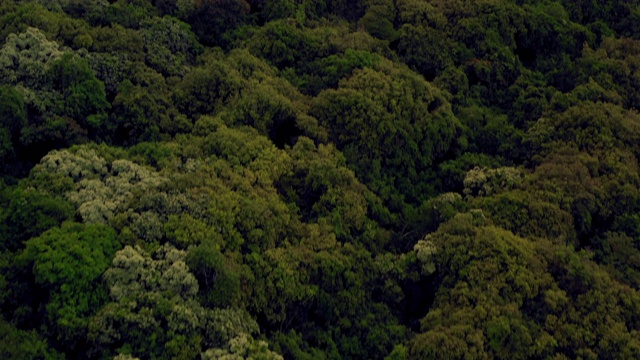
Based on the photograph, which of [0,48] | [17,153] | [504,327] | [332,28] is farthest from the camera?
[332,28]

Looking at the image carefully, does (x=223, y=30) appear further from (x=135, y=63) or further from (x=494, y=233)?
(x=494, y=233)

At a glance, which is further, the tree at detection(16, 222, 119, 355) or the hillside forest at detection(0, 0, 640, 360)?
the hillside forest at detection(0, 0, 640, 360)

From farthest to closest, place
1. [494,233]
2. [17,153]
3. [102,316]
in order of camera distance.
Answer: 1. [17,153]
2. [494,233]
3. [102,316]

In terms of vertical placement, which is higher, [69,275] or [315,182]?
[315,182]

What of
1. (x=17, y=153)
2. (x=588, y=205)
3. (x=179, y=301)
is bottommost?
(x=17, y=153)

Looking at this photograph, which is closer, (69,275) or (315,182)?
(69,275)

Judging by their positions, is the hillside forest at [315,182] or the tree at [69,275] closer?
the tree at [69,275]

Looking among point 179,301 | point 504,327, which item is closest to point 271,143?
point 179,301

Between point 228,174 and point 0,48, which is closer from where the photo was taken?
point 228,174
